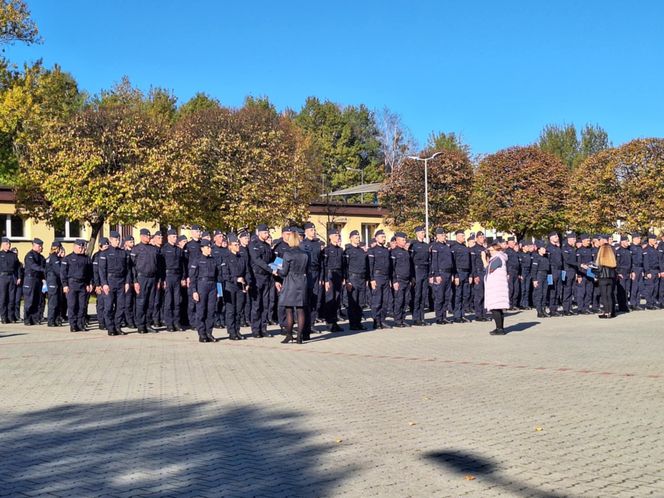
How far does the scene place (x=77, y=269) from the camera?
1803 cm

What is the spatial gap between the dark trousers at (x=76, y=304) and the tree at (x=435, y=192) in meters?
37.2

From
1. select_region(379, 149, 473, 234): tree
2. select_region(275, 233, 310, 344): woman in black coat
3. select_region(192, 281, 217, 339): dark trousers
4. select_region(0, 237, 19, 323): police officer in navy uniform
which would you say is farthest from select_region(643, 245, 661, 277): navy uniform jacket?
select_region(379, 149, 473, 234): tree

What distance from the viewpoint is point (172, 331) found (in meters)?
17.7

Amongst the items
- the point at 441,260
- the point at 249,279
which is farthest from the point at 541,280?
the point at 249,279

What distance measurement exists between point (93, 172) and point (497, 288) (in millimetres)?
20994

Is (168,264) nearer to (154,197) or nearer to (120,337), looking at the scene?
(120,337)

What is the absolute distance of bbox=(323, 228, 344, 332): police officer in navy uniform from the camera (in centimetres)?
1784

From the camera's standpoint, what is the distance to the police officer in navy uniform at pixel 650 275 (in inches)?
931

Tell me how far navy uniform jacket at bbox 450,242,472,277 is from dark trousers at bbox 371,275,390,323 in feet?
7.00

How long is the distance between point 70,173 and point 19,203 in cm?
420

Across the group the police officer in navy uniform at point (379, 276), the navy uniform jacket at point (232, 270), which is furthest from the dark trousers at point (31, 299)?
the police officer in navy uniform at point (379, 276)

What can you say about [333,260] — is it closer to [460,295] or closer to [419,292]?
[419,292]

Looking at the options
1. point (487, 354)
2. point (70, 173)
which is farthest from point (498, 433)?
point (70, 173)

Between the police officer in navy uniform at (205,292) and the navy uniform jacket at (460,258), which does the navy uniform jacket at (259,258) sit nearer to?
the police officer in navy uniform at (205,292)
